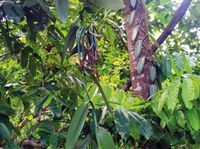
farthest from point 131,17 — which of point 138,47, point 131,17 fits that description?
point 138,47

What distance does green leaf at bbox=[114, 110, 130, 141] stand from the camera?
680 mm

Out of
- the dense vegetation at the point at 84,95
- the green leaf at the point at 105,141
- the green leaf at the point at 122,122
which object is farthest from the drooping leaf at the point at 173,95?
the green leaf at the point at 105,141

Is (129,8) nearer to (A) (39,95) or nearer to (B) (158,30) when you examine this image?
(A) (39,95)

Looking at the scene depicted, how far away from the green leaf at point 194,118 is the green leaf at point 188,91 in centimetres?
7

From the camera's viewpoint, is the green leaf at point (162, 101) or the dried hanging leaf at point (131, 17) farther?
the dried hanging leaf at point (131, 17)

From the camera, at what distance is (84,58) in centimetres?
57

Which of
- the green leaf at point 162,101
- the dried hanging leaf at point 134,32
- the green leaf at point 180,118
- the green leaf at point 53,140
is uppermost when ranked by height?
the dried hanging leaf at point 134,32

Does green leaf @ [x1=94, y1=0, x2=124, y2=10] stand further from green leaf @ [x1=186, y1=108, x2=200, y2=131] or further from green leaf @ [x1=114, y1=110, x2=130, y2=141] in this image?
green leaf @ [x1=186, y1=108, x2=200, y2=131]

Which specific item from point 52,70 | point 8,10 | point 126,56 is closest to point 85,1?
point 8,10

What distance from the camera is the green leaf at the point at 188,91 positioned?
725 millimetres

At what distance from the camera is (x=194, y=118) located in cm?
78

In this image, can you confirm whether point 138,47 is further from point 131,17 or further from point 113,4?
point 113,4

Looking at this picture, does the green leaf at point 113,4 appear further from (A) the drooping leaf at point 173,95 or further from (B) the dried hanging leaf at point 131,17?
(B) the dried hanging leaf at point 131,17

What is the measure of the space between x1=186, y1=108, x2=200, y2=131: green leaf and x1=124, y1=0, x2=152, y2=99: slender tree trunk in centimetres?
22
